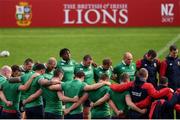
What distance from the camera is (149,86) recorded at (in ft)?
49.6

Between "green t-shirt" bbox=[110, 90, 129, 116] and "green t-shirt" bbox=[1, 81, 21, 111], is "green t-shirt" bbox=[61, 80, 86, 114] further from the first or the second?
"green t-shirt" bbox=[1, 81, 21, 111]

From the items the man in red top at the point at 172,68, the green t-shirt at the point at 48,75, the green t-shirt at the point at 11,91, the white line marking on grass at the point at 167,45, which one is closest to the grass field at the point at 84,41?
the white line marking on grass at the point at 167,45

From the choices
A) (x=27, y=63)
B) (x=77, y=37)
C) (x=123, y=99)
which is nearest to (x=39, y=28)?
(x=77, y=37)

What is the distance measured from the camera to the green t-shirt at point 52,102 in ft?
52.7

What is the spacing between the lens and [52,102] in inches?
639

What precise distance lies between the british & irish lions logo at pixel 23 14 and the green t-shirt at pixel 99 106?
69.7 feet

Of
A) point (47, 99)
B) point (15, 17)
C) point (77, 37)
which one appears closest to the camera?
point (47, 99)

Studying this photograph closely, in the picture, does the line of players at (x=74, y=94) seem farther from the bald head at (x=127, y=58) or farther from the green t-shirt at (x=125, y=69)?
the green t-shirt at (x=125, y=69)

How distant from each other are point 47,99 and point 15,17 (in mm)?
21144

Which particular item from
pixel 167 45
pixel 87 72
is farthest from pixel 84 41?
pixel 87 72

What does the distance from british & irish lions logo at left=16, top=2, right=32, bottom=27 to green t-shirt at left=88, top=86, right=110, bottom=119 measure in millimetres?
21238

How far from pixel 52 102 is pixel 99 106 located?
1.15 meters

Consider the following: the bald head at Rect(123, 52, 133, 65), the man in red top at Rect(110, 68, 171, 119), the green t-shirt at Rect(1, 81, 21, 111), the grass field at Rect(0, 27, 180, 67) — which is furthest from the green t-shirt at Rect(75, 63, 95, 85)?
the grass field at Rect(0, 27, 180, 67)

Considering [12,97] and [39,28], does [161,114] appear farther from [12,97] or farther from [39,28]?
[39,28]
